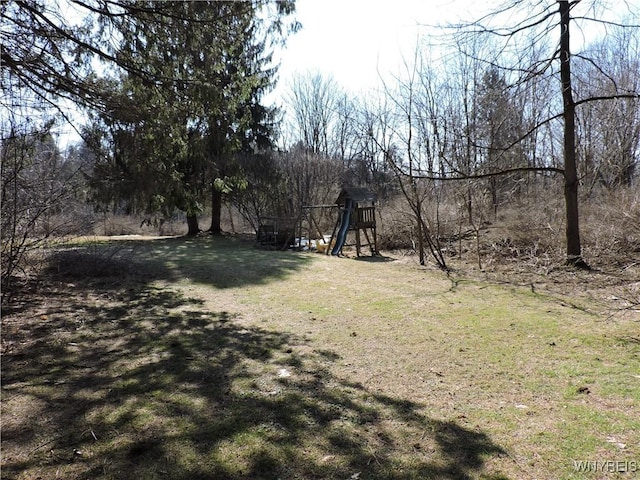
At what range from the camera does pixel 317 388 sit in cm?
325

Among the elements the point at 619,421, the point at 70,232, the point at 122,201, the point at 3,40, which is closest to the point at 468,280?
the point at 619,421

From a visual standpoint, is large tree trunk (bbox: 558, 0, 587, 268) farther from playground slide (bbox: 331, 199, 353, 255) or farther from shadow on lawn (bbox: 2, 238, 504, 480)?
shadow on lawn (bbox: 2, 238, 504, 480)

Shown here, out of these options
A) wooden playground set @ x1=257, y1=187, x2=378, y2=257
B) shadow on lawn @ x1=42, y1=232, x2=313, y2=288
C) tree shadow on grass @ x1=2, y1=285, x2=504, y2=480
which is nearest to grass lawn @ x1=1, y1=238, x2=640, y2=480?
tree shadow on grass @ x1=2, y1=285, x2=504, y2=480

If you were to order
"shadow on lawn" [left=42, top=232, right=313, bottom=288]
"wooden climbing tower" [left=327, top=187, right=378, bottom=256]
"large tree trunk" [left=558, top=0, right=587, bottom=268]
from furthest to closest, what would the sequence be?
"wooden climbing tower" [left=327, top=187, right=378, bottom=256] → "large tree trunk" [left=558, top=0, right=587, bottom=268] → "shadow on lawn" [left=42, top=232, right=313, bottom=288]

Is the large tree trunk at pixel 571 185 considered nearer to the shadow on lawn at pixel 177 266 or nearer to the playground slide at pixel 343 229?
the shadow on lawn at pixel 177 266

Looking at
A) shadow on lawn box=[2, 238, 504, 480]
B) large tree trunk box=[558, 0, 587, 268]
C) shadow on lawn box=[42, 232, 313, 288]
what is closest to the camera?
shadow on lawn box=[2, 238, 504, 480]

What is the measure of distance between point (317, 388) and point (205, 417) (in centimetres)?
93

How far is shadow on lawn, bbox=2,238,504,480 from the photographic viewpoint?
7.29 ft

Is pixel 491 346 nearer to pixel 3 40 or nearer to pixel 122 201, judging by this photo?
pixel 3 40

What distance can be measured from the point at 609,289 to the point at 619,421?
Result: 530cm

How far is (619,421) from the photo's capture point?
2.63 metres

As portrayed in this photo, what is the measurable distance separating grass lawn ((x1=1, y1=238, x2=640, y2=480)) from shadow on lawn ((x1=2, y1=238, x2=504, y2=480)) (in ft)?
0.05

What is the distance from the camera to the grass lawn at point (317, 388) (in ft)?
7.42

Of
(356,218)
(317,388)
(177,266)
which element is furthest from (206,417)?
(356,218)
